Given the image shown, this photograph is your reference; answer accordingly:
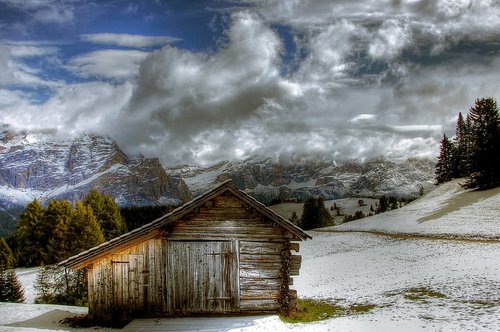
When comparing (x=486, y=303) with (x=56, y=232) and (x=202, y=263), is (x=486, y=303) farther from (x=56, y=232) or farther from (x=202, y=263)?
(x=56, y=232)

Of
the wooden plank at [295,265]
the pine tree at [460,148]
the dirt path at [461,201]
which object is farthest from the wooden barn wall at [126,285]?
the pine tree at [460,148]

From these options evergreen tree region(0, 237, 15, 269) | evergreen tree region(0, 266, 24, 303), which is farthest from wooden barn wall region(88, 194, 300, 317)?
evergreen tree region(0, 237, 15, 269)

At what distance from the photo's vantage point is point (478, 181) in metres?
80.8

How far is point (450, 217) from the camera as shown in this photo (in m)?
Answer: 67.4

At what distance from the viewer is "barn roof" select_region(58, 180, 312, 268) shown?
844 inches

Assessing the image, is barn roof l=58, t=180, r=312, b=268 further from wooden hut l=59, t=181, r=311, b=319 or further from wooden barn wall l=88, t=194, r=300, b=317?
wooden barn wall l=88, t=194, r=300, b=317

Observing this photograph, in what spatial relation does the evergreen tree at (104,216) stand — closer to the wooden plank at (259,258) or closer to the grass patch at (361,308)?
the wooden plank at (259,258)

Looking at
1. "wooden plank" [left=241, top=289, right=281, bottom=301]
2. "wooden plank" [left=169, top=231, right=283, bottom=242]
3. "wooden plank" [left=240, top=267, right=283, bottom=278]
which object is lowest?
"wooden plank" [left=241, top=289, right=281, bottom=301]

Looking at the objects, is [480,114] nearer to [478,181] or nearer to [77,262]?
[478,181]

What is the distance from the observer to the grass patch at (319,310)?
875 inches

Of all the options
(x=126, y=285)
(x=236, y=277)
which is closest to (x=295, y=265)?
(x=236, y=277)

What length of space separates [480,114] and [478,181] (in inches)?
518

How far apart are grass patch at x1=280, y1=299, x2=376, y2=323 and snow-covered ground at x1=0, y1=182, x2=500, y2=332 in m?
0.72

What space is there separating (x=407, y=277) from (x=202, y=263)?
20.6m
